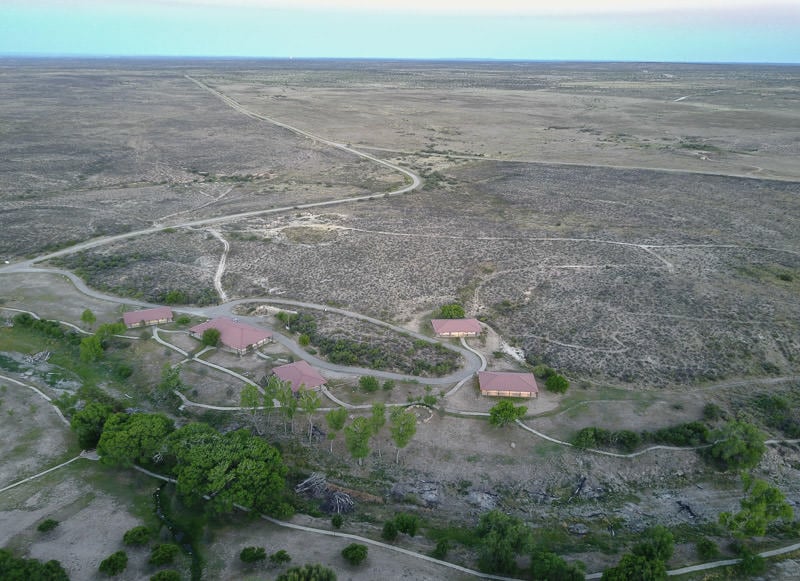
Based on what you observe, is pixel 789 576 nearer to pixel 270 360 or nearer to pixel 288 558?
pixel 288 558

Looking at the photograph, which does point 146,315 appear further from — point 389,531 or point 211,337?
point 389,531

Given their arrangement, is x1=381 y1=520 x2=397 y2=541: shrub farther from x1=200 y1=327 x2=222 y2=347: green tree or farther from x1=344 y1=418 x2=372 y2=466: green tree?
x1=200 y1=327 x2=222 y2=347: green tree

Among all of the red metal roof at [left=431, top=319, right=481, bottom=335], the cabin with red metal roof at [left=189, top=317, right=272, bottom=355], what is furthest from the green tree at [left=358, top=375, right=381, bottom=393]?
the cabin with red metal roof at [left=189, top=317, right=272, bottom=355]

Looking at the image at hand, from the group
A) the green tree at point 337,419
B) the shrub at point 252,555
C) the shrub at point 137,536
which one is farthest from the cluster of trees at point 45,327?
the shrub at point 252,555

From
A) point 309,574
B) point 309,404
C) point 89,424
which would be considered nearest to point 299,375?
point 309,404

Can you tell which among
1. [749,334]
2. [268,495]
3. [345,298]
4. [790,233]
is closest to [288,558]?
[268,495]

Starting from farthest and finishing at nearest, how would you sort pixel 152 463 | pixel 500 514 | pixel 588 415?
1. pixel 588 415
2. pixel 152 463
3. pixel 500 514
